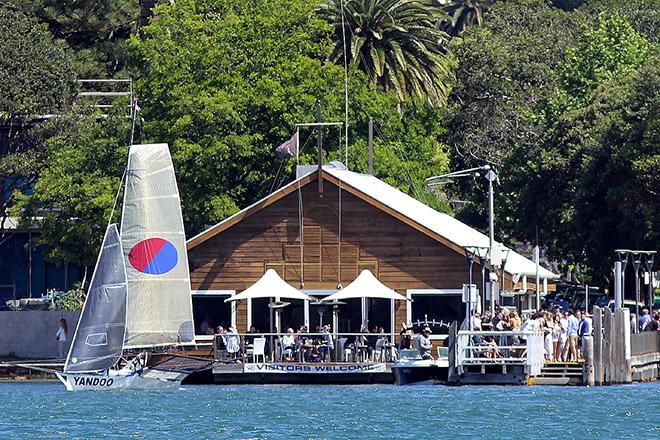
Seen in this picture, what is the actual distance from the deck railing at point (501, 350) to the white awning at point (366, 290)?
5.44 m

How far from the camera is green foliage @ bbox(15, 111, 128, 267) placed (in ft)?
215

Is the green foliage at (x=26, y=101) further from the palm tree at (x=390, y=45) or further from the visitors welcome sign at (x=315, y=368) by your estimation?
the visitors welcome sign at (x=315, y=368)

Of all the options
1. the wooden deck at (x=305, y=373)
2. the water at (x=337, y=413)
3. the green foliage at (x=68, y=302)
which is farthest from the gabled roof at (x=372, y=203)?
the green foliage at (x=68, y=302)

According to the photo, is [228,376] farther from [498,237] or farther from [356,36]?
[498,237]

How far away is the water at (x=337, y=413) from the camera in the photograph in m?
41.1

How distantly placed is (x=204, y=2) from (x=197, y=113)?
7.37 metres

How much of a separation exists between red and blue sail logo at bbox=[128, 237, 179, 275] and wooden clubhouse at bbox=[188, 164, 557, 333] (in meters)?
5.25

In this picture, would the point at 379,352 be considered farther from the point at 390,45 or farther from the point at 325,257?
the point at 390,45

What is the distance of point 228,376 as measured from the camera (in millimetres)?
55531

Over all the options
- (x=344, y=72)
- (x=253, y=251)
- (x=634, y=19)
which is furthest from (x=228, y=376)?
(x=634, y=19)

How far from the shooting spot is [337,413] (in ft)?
151

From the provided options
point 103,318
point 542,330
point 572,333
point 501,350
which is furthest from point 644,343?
point 103,318

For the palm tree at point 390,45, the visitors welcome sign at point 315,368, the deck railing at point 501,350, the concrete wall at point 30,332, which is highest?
the palm tree at point 390,45

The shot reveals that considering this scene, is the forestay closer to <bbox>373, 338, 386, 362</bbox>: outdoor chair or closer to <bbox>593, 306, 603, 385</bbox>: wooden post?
<bbox>373, 338, 386, 362</bbox>: outdoor chair
